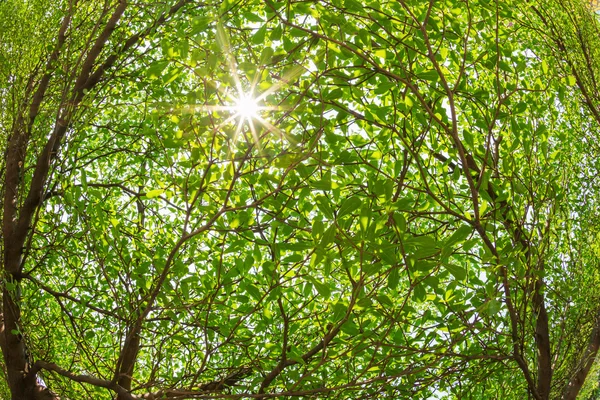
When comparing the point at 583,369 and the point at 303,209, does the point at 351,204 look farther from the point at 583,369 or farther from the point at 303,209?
the point at 583,369

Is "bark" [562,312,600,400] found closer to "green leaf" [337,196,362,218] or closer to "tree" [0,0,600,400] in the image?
"tree" [0,0,600,400]

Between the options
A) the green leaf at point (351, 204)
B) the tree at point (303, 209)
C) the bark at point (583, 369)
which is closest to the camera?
the green leaf at point (351, 204)

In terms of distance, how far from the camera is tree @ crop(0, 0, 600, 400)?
4055 millimetres

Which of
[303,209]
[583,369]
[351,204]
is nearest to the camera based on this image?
[351,204]

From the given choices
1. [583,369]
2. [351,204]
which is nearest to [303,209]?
[351,204]

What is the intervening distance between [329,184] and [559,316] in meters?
3.58

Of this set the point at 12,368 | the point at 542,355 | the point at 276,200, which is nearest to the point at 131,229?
the point at 12,368

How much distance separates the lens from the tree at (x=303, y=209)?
4055 mm

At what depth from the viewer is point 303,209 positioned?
3967 millimetres

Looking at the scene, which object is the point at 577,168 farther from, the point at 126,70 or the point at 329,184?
the point at 126,70

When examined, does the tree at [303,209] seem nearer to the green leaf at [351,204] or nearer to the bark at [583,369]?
the bark at [583,369]

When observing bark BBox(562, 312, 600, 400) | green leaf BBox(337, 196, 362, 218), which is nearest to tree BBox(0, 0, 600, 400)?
bark BBox(562, 312, 600, 400)

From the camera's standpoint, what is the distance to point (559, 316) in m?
5.64

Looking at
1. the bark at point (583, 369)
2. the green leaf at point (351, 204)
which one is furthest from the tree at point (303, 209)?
the green leaf at point (351, 204)
